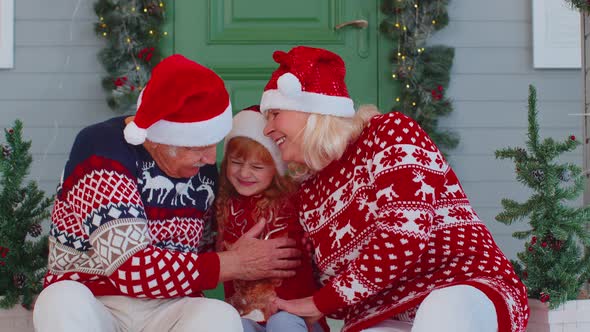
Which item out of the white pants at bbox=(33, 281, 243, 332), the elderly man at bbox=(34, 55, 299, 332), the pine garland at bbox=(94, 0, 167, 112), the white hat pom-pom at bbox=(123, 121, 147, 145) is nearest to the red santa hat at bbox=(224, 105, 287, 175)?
the elderly man at bbox=(34, 55, 299, 332)

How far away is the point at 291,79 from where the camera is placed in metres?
2.04

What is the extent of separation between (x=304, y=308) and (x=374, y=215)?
30 cm

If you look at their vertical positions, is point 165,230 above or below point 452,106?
below

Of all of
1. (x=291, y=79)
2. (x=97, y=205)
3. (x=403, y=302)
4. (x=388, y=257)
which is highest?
(x=291, y=79)

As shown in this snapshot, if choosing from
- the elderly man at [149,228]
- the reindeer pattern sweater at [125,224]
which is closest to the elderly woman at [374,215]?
the elderly man at [149,228]

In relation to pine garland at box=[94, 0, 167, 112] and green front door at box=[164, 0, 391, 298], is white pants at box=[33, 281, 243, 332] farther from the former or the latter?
green front door at box=[164, 0, 391, 298]

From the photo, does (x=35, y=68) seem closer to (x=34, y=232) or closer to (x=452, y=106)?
(x=34, y=232)

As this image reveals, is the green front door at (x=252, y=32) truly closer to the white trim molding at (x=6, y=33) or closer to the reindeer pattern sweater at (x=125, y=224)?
the white trim molding at (x=6, y=33)

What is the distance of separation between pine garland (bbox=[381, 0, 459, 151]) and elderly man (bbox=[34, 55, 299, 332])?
61.9 inches

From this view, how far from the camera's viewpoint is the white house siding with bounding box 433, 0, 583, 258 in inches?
148

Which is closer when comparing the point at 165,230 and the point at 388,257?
the point at 388,257

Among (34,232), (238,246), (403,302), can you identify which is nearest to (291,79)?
(238,246)

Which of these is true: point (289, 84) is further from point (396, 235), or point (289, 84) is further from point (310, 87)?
point (396, 235)

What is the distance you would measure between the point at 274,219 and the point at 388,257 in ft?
1.44
